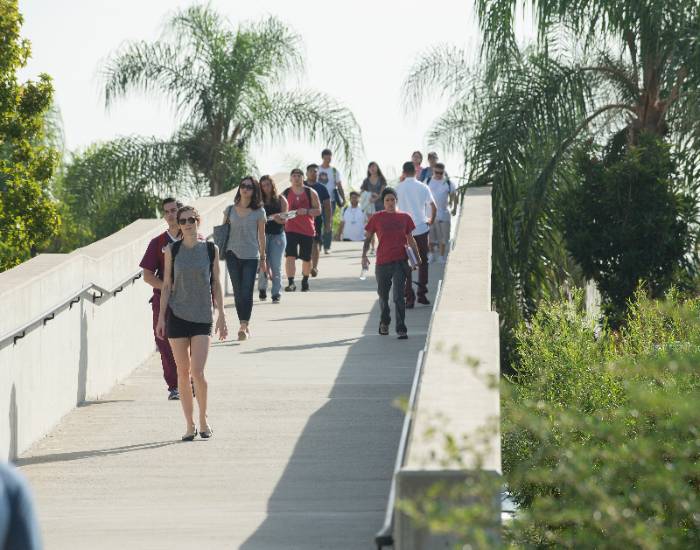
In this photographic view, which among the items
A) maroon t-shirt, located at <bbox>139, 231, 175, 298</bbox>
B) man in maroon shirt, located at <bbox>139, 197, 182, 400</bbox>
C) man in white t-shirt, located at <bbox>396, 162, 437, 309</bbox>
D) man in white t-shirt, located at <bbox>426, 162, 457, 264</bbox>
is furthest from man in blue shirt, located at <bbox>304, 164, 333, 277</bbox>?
maroon t-shirt, located at <bbox>139, 231, 175, 298</bbox>

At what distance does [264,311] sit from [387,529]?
1145cm

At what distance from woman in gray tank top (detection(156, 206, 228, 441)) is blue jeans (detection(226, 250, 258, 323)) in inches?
181

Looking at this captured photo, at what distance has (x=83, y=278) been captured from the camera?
38.0 ft

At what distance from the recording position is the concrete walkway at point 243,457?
814 cm

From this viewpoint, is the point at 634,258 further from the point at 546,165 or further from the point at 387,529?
the point at 387,529

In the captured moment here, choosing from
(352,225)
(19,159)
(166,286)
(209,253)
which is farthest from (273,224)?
(19,159)

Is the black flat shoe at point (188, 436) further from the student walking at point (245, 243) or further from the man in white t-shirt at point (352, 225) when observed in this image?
the man in white t-shirt at point (352, 225)

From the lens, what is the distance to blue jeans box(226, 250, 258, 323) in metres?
15.0

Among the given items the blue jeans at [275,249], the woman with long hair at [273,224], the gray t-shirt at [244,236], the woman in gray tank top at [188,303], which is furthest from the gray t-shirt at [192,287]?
the blue jeans at [275,249]

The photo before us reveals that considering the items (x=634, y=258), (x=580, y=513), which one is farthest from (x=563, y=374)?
(x=634, y=258)

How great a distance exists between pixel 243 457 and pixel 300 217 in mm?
8839

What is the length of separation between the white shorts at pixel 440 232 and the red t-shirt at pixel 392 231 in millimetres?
6865

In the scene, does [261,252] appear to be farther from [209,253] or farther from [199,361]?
[199,361]

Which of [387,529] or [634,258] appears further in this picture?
[634,258]
